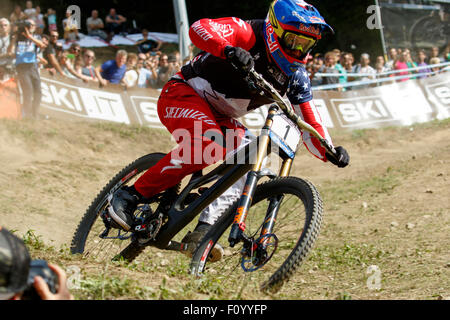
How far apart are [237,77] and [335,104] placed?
10425 millimetres

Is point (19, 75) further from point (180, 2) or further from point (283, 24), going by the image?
point (283, 24)

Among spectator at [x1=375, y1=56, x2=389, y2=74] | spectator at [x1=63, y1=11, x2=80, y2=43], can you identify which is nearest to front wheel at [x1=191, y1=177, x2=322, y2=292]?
spectator at [x1=63, y1=11, x2=80, y2=43]

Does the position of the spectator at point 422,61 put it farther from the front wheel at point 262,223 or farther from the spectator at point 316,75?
the front wheel at point 262,223

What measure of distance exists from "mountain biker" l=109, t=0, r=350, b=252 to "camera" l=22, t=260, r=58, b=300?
2.11m

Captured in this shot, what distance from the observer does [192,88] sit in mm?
4688

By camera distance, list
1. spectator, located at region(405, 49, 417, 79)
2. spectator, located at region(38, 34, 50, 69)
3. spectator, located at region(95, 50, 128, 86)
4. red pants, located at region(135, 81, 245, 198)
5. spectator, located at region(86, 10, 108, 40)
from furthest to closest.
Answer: spectator, located at region(86, 10, 108, 40) < spectator, located at region(405, 49, 417, 79) < spectator, located at region(95, 50, 128, 86) < spectator, located at region(38, 34, 50, 69) < red pants, located at region(135, 81, 245, 198)

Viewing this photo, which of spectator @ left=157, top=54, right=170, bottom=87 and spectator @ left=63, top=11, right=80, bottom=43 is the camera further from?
spectator @ left=63, top=11, right=80, bottom=43

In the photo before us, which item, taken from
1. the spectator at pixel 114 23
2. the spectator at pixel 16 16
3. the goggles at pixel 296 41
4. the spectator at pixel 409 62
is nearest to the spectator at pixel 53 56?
the spectator at pixel 16 16

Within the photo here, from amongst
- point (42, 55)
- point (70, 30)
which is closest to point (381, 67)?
point (70, 30)

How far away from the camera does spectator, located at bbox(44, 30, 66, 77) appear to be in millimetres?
11867

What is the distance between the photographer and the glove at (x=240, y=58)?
3811mm

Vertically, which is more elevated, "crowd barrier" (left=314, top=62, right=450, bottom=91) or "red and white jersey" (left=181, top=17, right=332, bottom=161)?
"red and white jersey" (left=181, top=17, right=332, bottom=161)
